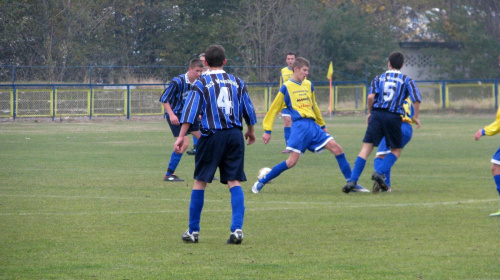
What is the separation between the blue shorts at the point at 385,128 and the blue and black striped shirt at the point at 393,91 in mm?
88

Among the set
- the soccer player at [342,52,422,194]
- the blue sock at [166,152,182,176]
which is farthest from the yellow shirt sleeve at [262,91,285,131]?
the blue sock at [166,152,182,176]

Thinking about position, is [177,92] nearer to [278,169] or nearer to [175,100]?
[175,100]

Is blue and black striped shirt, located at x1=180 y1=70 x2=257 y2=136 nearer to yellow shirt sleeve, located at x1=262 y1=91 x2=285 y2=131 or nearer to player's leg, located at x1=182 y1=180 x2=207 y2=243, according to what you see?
player's leg, located at x1=182 y1=180 x2=207 y2=243

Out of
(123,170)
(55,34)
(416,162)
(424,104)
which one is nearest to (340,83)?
(424,104)

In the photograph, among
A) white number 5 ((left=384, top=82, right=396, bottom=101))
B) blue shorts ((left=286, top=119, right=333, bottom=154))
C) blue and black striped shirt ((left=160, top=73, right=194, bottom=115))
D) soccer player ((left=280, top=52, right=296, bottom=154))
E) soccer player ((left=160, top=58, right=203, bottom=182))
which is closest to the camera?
white number 5 ((left=384, top=82, right=396, bottom=101))

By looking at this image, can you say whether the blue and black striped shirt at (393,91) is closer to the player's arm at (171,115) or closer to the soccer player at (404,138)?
the soccer player at (404,138)

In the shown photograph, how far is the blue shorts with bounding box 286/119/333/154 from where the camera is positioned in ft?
35.1

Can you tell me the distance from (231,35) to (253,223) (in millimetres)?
37589

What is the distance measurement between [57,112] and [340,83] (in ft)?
47.7

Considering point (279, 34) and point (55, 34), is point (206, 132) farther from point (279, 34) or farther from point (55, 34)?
point (279, 34)

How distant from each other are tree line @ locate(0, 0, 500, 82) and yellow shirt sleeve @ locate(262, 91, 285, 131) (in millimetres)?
27492

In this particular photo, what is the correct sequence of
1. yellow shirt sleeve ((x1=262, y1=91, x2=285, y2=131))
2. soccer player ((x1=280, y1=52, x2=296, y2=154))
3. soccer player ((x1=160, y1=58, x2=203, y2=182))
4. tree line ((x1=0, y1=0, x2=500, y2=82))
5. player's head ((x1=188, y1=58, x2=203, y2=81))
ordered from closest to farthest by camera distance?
yellow shirt sleeve ((x1=262, y1=91, x2=285, y2=131)) < player's head ((x1=188, y1=58, x2=203, y2=81)) < soccer player ((x1=160, y1=58, x2=203, y2=182)) < soccer player ((x1=280, y1=52, x2=296, y2=154)) < tree line ((x1=0, y1=0, x2=500, y2=82))

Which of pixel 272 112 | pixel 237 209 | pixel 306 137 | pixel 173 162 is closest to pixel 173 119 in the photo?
pixel 173 162

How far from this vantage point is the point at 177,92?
471 inches
